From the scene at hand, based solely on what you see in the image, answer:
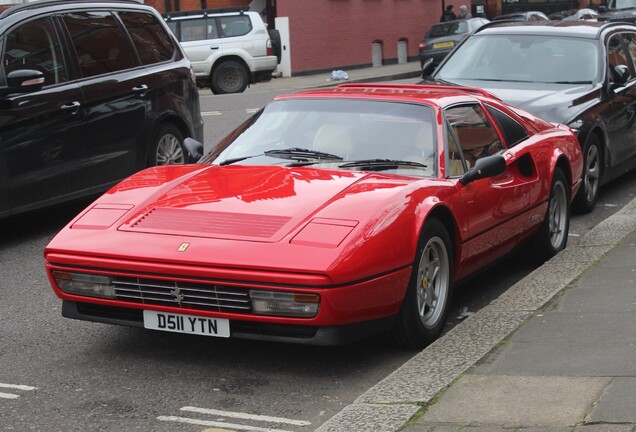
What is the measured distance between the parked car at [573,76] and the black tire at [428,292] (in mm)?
4546

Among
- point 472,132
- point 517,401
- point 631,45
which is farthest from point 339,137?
point 631,45

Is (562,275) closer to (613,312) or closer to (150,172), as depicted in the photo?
(613,312)

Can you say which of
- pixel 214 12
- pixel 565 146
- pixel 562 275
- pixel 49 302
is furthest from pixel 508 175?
pixel 214 12

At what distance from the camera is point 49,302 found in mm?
7676

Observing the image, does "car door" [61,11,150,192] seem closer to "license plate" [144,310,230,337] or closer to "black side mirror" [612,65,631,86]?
"license plate" [144,310,230,337]

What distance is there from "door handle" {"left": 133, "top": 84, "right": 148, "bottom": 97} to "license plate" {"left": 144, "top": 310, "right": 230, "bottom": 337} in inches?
190

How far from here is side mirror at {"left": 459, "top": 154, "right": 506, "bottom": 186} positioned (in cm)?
710

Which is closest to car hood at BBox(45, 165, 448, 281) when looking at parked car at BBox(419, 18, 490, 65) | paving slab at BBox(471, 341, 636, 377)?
paving slab at BBox(471, 341, 636, 377)

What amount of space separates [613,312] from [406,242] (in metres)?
1.38

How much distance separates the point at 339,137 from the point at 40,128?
324 centimetres

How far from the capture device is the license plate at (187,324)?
19.4ft

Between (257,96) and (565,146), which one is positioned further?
(257,96)

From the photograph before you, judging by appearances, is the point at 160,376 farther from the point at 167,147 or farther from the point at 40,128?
the point at 167,147

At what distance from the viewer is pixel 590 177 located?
36.9ft
